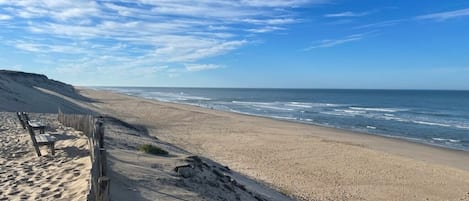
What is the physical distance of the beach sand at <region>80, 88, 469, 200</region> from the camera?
13227 mm

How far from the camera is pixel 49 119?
1535 cm

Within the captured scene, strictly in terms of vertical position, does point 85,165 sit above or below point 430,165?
above

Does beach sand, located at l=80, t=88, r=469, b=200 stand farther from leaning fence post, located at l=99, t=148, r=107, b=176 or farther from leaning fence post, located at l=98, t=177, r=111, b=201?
leaning fence post, located at l=98, t=177, r=111, b=201

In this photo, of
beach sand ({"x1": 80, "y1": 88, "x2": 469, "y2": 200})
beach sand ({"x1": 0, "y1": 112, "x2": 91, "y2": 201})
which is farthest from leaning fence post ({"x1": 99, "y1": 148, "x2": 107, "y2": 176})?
beach sand ({"x1": 80, "y1": 88, "x2": 469, "y2": 200})

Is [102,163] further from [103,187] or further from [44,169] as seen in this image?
[44,169]

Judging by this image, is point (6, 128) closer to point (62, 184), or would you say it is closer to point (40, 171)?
point (40, 171)

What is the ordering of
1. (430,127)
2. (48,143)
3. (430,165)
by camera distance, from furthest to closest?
(430,127) → (430,165) → (48,143)

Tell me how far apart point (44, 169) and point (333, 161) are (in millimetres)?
12400

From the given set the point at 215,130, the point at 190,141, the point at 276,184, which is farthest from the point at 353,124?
the point at 276,184

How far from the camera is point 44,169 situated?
8.15m

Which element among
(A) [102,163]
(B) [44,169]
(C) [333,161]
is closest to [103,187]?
(A) [102,163]

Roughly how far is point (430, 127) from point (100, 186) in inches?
1333

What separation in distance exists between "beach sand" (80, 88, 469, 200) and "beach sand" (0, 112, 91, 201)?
595 centimetres

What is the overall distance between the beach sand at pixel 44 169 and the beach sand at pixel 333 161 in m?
5.95
